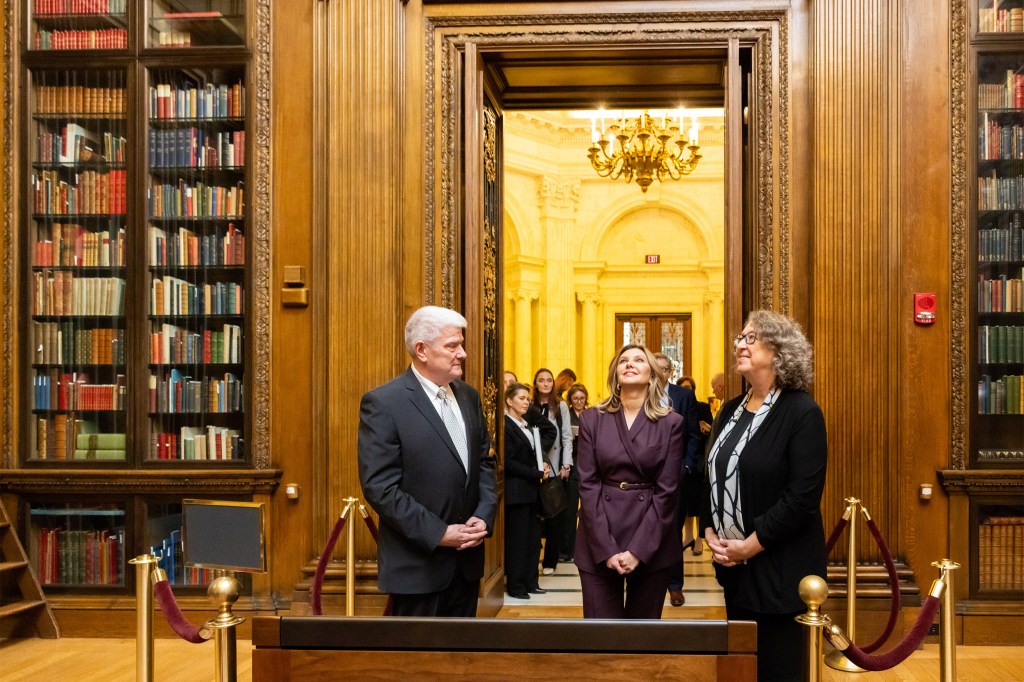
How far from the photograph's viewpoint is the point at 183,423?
5.90m

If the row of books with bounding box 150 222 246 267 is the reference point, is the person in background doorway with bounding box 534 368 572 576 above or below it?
below

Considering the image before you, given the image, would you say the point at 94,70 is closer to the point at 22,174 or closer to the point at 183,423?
the point at 22,174

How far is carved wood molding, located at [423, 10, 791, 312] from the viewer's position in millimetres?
5590

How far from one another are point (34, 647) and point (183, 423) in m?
1.52

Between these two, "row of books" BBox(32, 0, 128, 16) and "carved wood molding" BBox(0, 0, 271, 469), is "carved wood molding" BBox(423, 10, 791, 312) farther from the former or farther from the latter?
"row of books" BBox(32, 0, 128, 16)

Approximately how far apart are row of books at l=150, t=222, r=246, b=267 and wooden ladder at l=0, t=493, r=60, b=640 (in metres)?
1.82

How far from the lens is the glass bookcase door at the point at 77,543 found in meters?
5.88

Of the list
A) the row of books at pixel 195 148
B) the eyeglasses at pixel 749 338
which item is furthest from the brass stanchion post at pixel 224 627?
the row of books at pixel 195 148

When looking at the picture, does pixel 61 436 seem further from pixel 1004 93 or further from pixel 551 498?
pixel 1004 93

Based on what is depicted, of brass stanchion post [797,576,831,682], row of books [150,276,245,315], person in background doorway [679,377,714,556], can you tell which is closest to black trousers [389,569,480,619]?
brass stanchion post [797,576,831,682]

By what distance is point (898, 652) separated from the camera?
283 centimetres

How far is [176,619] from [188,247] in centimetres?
344

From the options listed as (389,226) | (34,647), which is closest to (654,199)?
(389,226)

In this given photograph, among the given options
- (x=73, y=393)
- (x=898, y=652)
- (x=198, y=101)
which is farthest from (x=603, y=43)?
(x=898, y=652)
